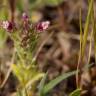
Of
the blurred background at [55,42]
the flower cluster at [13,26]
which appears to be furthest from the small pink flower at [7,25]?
the blurred background at [55,42]

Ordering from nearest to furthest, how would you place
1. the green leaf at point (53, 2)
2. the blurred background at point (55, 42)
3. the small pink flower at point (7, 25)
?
the small pink flower at point (7, 25)
the blurred background at point (55, 42)
the green leaf at point (53, 2)

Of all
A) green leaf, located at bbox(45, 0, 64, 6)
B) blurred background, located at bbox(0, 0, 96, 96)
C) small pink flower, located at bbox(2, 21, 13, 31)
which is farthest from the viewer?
green leaf, located at bbox(45, 0, 64, 6)

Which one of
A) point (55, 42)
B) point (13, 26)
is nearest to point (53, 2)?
point (55, 42)

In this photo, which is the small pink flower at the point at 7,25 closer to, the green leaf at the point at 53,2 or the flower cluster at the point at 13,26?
the flower cluster at the point at 13,26

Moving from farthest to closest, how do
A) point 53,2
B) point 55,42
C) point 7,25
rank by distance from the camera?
point 53,2, point 55,42, point 7,25

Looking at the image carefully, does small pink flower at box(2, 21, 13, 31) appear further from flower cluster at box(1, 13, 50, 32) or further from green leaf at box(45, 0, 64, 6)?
green leaf at box(45, 0, 64, 6)

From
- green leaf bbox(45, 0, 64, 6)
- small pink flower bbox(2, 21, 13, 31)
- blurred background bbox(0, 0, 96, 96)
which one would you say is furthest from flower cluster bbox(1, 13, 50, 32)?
green leaf bbox(45, 0, 64, 6)

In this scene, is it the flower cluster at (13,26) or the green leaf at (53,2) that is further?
the green leaf at (53,2)

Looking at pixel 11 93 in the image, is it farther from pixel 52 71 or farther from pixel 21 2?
pixel 21 2

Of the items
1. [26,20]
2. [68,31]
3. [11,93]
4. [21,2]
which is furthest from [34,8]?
[26,20]

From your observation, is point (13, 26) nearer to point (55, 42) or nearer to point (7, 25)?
point (7, 25)

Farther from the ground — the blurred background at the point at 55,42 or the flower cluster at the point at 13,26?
the flower cluster at the point at 13,26
